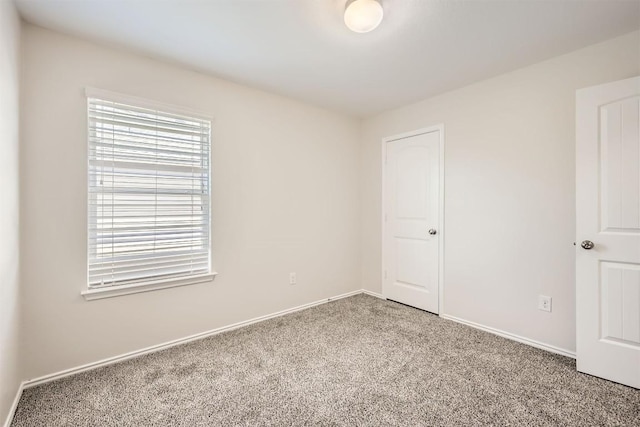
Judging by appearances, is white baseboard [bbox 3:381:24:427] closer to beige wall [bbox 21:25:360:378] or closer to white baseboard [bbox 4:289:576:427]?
white baseboard [bbox 4:289:576:427]

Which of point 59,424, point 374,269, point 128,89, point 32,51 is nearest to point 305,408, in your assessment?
point 59,424

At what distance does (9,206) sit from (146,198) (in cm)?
77

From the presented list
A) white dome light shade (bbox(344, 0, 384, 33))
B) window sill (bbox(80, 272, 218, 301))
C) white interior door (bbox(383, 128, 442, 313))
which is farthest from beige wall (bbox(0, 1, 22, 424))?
white interior door (bbox(383, 128, 442, 313))

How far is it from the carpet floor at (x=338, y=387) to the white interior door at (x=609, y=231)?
0.70ft

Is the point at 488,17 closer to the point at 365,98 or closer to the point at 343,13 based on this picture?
the point at 343,13

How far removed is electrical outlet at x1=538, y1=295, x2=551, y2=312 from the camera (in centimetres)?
233

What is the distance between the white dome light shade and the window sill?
221cm

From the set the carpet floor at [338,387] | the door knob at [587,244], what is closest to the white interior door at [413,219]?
the carpet floor at [338,387]

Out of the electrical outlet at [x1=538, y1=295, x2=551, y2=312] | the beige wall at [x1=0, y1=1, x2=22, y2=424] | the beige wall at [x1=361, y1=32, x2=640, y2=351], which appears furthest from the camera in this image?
the electrical outlet at [x1=538, y1=295, x2=551, y2=312]

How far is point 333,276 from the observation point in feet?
11.8

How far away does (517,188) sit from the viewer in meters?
2.49

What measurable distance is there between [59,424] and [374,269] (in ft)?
10.0

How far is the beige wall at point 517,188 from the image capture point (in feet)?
7.26

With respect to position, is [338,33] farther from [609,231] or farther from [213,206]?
[609,231]
